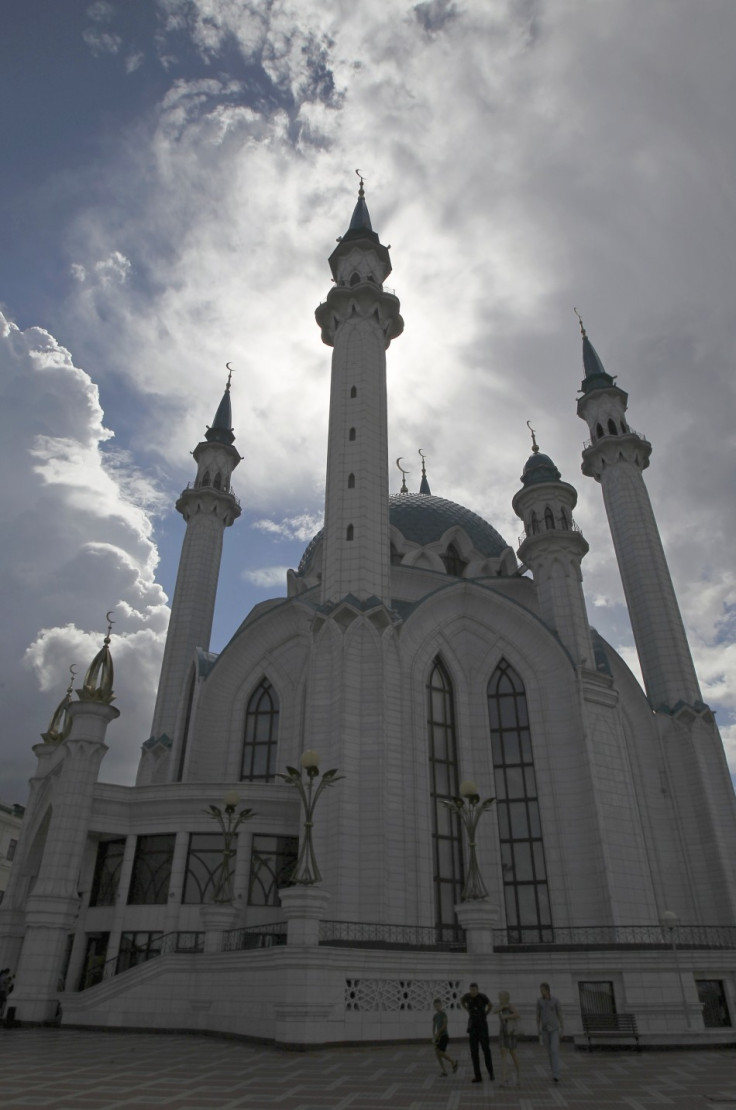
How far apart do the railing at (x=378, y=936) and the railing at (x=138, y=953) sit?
233 inches

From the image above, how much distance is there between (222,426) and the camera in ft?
156

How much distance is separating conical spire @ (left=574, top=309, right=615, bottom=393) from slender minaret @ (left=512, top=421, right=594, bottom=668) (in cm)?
924

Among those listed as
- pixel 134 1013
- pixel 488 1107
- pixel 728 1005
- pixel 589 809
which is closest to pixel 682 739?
pixel 589 809

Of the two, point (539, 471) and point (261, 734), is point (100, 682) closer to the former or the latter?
point (261, 734)

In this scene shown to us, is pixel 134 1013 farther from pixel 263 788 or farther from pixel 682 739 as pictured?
pixel 682 739

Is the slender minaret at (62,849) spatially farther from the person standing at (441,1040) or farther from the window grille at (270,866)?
the person standing at (441,1040)

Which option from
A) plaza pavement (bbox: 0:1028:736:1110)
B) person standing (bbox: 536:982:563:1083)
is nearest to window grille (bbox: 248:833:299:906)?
Result: plaza pavement (bbox: 0:1028:736:1110)

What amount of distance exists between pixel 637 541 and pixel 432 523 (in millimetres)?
11068

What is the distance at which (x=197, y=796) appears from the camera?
1038 inches

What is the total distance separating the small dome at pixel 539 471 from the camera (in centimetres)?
3706

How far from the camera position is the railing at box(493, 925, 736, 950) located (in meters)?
21.7

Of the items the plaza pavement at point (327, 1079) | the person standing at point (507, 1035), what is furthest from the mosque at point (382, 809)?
the person standing at point (507, 1035)

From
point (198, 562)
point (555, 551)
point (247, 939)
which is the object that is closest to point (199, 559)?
point (198, 562)

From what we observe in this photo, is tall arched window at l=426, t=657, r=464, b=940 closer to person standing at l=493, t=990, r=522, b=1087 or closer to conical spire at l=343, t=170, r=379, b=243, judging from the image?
person standing at l=493, t=990, r=522, b=1087
